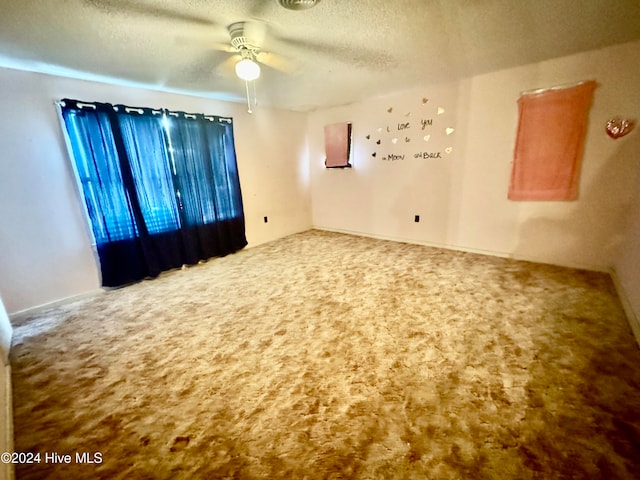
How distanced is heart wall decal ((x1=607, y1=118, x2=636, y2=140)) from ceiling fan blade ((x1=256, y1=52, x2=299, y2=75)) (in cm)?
309

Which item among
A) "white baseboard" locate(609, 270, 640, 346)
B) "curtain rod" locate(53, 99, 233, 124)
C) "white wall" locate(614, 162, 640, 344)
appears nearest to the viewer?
"white baseboard" locate(609, 270, 640, 346)

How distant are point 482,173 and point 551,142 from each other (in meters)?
0.70

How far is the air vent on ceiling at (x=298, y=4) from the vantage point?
4.96 ft

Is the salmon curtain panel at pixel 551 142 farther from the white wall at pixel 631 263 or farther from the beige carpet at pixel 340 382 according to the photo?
the beige carpet at pixel 340 382

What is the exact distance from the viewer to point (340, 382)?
1620 mm

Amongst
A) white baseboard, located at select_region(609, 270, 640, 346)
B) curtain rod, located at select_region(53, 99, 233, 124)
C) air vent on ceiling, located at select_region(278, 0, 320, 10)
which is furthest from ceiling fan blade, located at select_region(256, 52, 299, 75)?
white baseboard, located at select_region(609, 270, 640, 346)

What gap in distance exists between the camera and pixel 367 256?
3.76 meters

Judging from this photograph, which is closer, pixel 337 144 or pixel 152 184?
pixel 152 184

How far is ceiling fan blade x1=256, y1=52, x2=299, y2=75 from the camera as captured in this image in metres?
2.30

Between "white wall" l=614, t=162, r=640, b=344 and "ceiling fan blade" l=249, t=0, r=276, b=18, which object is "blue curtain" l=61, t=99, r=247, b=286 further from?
"white wall" l=614, t=162, r=640, b=344

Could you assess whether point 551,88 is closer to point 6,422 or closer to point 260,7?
point 260,7

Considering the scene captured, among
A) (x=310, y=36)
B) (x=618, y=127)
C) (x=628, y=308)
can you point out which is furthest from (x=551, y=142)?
(x=310, y=36)

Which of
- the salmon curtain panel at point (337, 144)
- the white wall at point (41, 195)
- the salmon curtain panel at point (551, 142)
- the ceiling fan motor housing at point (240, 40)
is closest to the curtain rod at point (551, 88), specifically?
the salmon curtain panel at point (551, 142)

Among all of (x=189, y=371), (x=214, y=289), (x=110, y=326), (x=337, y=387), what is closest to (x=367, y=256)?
(x=214, y=289)
